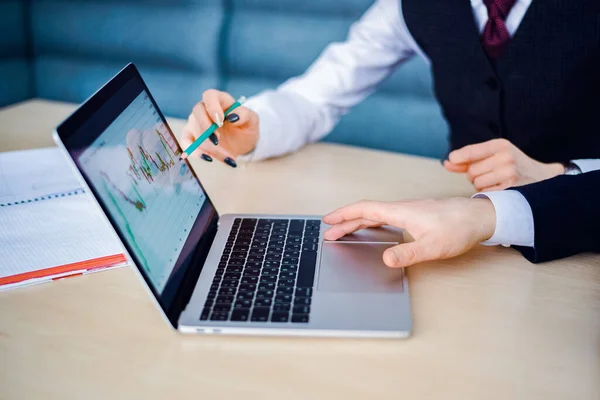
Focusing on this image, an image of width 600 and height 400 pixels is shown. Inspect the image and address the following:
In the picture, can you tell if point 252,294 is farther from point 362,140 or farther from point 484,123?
point 362,140

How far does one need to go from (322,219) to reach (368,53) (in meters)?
0.59

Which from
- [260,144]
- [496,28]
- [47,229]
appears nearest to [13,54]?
[260,144]

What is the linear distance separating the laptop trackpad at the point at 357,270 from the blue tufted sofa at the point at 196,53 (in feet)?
3.81

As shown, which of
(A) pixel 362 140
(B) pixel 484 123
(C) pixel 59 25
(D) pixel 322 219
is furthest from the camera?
(C) pixel 59 25

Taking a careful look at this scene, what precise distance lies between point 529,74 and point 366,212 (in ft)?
1.73

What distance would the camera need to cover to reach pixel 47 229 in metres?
0.86

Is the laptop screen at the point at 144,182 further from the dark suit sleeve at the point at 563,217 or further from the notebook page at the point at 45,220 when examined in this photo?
the dark suit sleeve at the point at 563,217

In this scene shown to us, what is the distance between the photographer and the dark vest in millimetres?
1086

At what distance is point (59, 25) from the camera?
2246 mm

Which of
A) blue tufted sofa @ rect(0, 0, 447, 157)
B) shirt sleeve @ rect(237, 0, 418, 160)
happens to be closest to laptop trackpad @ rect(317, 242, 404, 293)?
shirt sleeve @ rect(237, 0, 418, 160)

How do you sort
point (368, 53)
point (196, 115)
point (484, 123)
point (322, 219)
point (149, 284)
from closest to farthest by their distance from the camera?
1. point (149, 284)
2. point (322, 219)
3. point (196, 115)
4. point (484, 123)
5. point (368, 53)

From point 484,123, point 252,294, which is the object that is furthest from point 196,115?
point 484,123

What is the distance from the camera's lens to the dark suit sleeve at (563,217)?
0.79 m

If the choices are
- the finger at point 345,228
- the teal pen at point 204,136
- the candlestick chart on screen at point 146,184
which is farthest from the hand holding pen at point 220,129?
the finger at point 345,228
